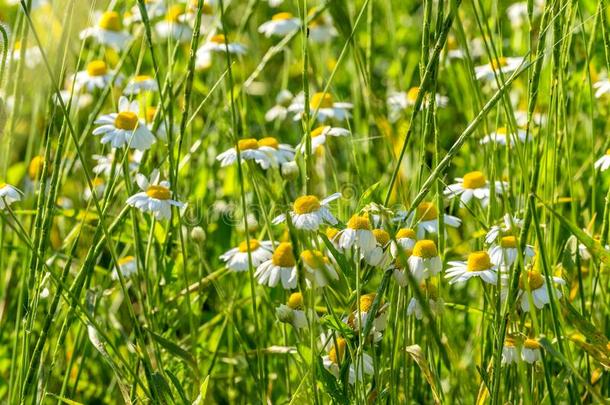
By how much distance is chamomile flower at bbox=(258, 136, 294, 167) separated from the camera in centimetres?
134

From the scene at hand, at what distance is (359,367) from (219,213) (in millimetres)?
799

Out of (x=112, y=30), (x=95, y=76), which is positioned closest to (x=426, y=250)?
(x=95, y=76)

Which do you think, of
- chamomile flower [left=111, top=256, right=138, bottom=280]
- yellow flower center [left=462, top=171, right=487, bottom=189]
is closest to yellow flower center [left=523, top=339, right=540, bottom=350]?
yellow flower center [left=462, top=171, right=487, bottom=189]

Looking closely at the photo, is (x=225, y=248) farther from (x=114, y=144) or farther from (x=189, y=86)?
(x=189, y=86)

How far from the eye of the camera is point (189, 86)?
1004 mm

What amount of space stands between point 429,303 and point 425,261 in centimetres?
5

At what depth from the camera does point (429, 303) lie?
96cm

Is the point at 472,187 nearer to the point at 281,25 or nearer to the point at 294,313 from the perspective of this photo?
the point at 294,313

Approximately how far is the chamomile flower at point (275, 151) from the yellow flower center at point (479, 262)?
16.1 inches

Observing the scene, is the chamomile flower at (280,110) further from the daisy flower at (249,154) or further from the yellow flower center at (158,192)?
the yellow flower center at (158,192)

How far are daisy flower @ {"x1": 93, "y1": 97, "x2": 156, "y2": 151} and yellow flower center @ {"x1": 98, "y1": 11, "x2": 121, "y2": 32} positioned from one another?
2.05 feet

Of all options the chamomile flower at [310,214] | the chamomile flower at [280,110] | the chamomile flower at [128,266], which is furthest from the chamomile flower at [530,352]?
the chamomile flower at [280,110]

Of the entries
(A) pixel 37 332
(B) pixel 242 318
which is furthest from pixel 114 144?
(A) pixel 37 332

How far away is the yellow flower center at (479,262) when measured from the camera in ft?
3.25
